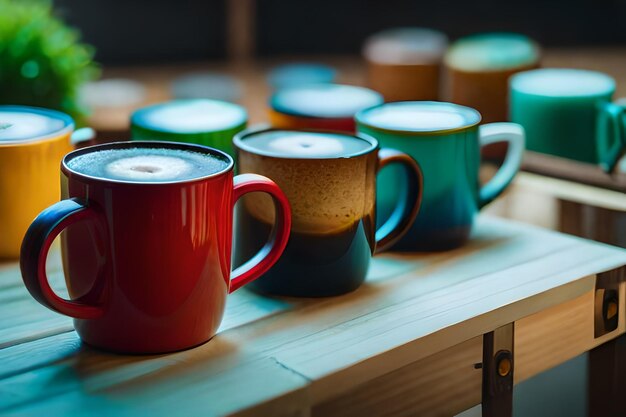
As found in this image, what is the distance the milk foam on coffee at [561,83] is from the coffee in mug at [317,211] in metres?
0.38

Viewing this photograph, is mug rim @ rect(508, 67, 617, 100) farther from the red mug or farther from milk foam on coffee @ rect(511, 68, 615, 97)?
the red mug

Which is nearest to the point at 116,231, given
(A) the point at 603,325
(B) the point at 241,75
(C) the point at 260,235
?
(C) the point at 260,235

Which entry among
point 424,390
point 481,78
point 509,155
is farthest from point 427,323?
point 481,78

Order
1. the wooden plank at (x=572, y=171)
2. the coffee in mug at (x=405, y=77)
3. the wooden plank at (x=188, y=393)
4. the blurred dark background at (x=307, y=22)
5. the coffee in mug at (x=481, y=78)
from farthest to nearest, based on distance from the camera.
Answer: the blurred dark background at (x=307, y=22) < the coffee in mug at (x=405, y=77) < the coffee in mug at (x=481, y=78) < the wooden plank at (x=572, y=171) < the wooden plank at (x=188, y=393)

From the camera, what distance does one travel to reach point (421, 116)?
0.76m

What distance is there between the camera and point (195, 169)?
0.56 meters

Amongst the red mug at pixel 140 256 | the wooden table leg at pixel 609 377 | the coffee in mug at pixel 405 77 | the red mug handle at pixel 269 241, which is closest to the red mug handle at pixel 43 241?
the red mug at pixel 140 256

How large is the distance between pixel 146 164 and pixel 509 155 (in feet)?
1.24

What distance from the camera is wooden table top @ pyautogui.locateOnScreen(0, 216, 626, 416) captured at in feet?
1.64

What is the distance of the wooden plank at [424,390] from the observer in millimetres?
542

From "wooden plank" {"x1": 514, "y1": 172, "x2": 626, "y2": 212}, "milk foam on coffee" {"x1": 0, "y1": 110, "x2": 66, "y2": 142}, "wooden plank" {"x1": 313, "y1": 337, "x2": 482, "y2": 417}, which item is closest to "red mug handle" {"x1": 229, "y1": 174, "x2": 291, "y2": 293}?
"wooden plank" {"x1": 313, "y1": 337, "x2": 482, "y2": 417}

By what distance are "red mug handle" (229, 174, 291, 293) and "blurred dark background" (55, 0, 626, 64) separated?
1.35 m

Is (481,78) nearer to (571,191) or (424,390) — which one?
(571,191)

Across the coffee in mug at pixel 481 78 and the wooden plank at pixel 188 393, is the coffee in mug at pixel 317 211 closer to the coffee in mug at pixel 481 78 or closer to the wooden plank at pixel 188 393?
the wooden plank at pixel 188 393
